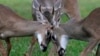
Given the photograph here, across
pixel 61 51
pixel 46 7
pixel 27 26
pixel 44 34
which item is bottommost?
pixel 61 51

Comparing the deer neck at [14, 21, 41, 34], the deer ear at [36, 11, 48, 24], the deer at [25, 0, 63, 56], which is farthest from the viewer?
the deer at [25, 0, 63, 56]

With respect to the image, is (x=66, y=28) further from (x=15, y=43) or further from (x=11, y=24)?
(x=15, y=43)

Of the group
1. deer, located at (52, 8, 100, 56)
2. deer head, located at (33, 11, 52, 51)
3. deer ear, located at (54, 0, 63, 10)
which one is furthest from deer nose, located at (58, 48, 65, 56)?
deer ear, located at (54, 0, 63, 10)

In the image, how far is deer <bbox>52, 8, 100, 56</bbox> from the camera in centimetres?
802

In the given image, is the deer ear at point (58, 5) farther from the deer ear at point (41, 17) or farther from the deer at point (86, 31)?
the deer at point (86, 31)

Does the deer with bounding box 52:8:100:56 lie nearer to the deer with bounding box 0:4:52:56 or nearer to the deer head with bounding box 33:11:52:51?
the deer head with bounding box 33:11:52:51

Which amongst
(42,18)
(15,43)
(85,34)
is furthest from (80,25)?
(15,43)

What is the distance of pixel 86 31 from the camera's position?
A: 8.17 m

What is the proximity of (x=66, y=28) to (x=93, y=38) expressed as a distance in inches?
27.1

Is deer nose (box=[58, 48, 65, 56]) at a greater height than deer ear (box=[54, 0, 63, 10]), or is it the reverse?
deer ear (box=[54, 0, 63, 10])

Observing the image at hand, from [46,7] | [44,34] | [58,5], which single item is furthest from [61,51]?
[58,5]

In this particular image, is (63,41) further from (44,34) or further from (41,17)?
(41,17)

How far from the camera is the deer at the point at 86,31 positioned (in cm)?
802

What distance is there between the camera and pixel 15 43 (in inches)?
441
